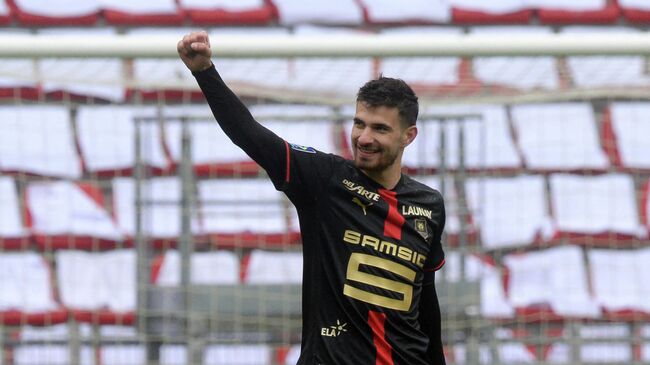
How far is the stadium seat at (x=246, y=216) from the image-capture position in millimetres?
6137

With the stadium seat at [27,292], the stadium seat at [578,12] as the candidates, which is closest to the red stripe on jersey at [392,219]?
the stadium seat at [27,292]

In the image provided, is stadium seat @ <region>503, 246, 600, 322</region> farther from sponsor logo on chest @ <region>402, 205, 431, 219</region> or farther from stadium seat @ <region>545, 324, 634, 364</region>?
sponsor logo on chest @ <region>402, 205, 431, 219</region>

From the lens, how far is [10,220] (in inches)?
300

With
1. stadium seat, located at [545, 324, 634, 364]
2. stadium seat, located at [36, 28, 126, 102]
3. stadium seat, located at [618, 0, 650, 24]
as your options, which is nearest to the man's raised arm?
stadium seat, located at [36, 28, 126, 102]

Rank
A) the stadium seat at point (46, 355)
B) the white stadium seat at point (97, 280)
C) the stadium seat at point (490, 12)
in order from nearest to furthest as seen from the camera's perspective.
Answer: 1. the stadium seat at point (46, 355)
2. the white stadium seat at point (97, 280)
3. the stadium seat at point (490, 12)

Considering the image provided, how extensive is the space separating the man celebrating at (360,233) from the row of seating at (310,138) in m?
2.56

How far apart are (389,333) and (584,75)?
3051mm

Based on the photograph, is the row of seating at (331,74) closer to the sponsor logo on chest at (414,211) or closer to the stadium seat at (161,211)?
the stadium seat at (161,211)

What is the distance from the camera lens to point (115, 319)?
Answer: 639 cm

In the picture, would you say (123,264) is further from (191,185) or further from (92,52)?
(92,52)

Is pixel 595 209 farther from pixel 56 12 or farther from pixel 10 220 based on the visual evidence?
pixel 56 12

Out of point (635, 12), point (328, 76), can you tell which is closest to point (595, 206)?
point (328, 76)

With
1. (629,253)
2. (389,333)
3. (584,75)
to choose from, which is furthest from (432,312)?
(629,253)

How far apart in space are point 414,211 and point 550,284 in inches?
Answer: 189
